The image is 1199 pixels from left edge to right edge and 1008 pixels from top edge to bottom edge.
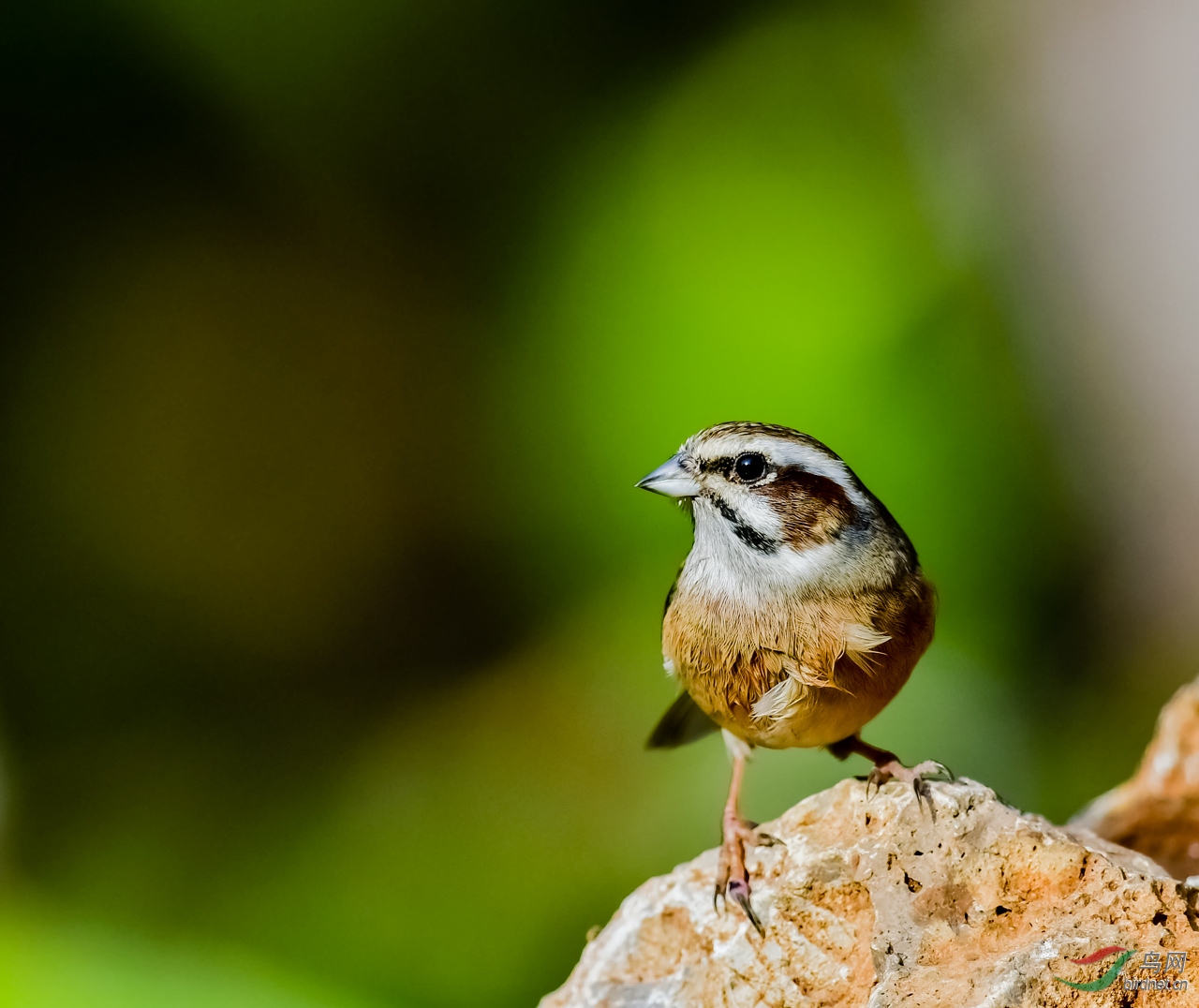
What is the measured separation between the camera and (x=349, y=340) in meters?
2.88

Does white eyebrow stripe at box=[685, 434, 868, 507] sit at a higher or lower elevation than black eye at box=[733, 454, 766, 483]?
higher

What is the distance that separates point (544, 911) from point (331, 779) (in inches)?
26.2

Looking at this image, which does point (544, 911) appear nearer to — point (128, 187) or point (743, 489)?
point (743, 489)

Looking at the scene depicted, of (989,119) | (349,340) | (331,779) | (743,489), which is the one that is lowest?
(331,779)

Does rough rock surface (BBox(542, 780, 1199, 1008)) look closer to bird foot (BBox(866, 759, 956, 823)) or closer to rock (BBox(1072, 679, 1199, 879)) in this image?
bird foot (BBox(866, 759, 956, 823))

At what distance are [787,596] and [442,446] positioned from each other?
1747mm

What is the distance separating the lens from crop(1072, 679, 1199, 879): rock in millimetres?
1698

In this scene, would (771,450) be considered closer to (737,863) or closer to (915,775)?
(915,775)

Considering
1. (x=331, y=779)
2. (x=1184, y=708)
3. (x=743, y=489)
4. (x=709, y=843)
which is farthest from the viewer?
(x=331, y=779)

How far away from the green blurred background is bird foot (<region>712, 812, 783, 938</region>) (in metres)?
1.06

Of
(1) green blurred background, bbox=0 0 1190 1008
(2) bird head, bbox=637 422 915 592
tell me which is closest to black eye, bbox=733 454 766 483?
(2) bird head, bbox=637 422 915 592

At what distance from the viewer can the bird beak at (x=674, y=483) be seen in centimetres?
130

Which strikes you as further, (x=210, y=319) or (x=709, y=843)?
(x=210, y=319)

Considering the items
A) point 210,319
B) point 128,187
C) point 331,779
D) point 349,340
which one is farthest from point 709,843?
point 128,187
